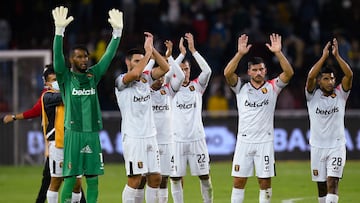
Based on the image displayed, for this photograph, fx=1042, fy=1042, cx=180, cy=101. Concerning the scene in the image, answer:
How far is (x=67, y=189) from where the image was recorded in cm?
1421

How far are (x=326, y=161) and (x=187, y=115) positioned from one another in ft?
7.90

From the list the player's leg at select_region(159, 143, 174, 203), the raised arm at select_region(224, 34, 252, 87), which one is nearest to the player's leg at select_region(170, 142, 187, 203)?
the player's leg at select_region(159, 143, 174, 203)

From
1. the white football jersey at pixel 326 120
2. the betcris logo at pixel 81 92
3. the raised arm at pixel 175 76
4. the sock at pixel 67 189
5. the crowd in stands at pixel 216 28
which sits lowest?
the sock at pixel 67 189

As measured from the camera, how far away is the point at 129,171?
14.9m

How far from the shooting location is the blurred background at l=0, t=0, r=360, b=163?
27344mm

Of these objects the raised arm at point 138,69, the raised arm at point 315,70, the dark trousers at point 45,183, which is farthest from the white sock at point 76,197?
the raised arm at point 315,70

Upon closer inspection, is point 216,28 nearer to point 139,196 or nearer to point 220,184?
point 220,184

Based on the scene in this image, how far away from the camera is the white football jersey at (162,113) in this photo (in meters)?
16.4

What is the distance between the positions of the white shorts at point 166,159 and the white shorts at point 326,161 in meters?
2.21

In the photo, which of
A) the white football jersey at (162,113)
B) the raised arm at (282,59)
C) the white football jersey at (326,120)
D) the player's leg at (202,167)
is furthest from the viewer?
the player's leg at (202,167)

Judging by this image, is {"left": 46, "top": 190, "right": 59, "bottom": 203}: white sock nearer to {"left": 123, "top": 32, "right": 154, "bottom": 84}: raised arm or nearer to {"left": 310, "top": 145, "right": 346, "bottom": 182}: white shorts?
{"left": 123, "top": 32, "right": 154, "bottom": 84}: raised arm

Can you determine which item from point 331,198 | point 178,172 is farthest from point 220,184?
point 331,198

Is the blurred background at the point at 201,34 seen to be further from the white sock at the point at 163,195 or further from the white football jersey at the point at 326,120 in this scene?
the white football jersey at the point at 326,120

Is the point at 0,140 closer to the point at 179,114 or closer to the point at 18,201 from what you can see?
the point at 18,201
